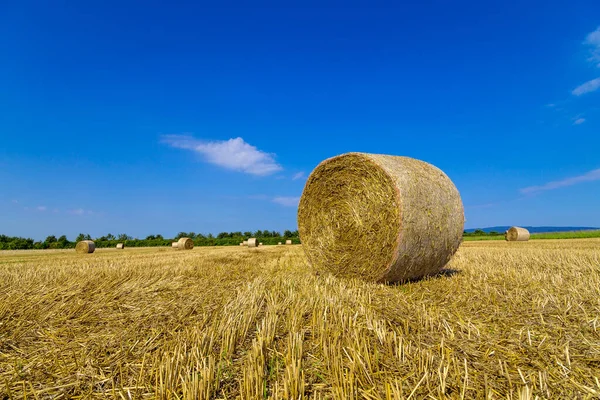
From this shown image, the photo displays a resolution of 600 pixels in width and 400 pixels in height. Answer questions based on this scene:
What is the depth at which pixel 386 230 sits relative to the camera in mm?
5500

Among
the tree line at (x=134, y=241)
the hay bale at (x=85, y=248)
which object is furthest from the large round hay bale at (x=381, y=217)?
the tree line at (x=134, y=241)

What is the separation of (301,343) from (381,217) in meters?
3.51

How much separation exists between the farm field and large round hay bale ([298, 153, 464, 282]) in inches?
36.5

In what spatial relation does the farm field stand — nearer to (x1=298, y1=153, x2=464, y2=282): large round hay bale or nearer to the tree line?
(x1=298, y1=153, x2=464, y2=282): large round hay bale

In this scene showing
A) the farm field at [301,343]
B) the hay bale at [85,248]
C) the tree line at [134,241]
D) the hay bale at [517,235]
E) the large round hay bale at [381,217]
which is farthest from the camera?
the tree line at [134,241]

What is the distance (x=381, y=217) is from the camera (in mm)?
5641

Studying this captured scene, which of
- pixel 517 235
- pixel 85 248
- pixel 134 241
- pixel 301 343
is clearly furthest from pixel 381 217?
pixel 134 241

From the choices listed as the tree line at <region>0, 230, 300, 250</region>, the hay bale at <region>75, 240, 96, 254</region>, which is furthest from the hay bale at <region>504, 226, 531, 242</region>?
the hay bale at <region>75, 240, 96, 254</region>

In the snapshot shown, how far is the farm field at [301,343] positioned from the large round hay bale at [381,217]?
93 cm

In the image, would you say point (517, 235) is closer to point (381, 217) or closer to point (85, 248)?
point (381, 217)

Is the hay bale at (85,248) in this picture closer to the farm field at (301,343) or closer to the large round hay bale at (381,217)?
the farm field at (301,343)

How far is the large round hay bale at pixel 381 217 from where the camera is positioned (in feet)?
17.9

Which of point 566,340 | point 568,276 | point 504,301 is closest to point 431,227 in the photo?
point 504,301

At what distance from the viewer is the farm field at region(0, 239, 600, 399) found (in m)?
2.06
